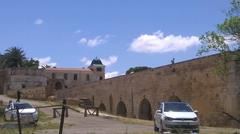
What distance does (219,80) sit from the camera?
37969 mm

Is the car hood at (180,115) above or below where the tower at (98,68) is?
below

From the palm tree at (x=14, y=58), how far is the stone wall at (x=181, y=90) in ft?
183

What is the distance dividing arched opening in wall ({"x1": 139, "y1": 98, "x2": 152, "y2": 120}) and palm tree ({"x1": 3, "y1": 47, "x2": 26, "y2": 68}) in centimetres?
6782

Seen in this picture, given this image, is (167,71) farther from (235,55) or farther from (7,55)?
(7,55)

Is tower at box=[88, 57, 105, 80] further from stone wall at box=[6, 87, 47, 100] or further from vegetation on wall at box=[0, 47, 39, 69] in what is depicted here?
stone wall at box=[6, 87, 47, 100]

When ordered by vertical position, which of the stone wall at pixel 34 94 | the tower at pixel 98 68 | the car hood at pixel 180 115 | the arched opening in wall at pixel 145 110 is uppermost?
the tower at pixel 98 68

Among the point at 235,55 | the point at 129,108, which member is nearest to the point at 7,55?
the point at 129,108

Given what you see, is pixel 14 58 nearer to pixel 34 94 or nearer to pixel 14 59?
pixel 14 59

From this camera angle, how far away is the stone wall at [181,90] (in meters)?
36.6

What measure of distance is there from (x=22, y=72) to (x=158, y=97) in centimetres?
5806

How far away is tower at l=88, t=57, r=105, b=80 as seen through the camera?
12338cm

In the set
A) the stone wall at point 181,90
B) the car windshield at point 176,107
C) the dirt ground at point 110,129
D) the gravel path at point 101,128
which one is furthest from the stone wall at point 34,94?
the car windshield at point 176,107

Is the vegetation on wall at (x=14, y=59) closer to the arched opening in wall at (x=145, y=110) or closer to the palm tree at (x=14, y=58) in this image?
the palm tree at (x=14, y=58)

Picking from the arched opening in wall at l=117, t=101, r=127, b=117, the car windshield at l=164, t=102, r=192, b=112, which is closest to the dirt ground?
the car windshield at l=164, t=102, r=192, b=112
